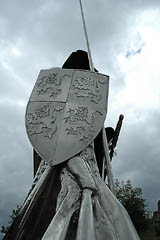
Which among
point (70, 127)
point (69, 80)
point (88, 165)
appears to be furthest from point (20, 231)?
point (69, 80)

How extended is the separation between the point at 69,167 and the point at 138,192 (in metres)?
24.1

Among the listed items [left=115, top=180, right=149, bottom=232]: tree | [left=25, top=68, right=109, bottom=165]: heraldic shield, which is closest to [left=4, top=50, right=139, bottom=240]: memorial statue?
[left=25, top=68, right=109, bottom=165]: heraldic shield

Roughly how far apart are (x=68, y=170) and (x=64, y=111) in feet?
2.37

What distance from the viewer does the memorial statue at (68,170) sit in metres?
2.45

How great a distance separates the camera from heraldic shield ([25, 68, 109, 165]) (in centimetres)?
306

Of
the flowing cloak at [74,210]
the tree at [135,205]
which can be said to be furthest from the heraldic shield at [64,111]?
the tree at [135,205]

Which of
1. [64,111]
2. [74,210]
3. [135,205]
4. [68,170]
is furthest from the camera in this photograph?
[135,205]

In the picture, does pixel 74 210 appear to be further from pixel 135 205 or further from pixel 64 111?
pixel 135 205

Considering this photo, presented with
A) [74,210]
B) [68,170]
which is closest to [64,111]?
[68,170]

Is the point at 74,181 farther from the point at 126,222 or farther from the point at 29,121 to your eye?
the point at 29,121

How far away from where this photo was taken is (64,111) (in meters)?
3.35

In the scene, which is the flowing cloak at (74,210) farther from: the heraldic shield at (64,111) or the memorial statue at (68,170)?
the heraldic shield at (64,111)

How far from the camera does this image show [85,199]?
8.34ft

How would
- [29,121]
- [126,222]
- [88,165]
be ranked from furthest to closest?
1. [29,121]
2. [88,165]
3. [126,222]
